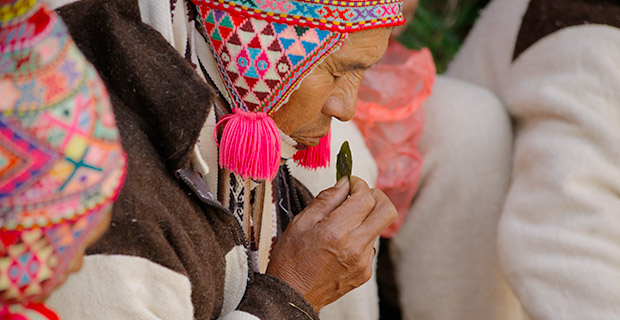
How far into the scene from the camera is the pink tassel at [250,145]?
4.20 ft

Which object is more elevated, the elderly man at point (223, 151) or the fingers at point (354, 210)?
the elderly man at point (223, 151)

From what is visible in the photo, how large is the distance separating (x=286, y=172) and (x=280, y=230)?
0.50 feet

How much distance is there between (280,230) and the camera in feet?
5.46

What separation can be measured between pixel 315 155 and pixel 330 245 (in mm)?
261

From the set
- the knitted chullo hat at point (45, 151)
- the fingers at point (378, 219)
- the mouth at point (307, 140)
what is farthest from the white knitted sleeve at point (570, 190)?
the knitted chullo hat at point (45, 151)

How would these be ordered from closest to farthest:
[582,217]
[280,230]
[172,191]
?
[172,191]
[280,230]
[582,217]

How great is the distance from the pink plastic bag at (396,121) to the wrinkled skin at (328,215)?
70 centimetres

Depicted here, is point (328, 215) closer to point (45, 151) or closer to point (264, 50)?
point (264, 50)

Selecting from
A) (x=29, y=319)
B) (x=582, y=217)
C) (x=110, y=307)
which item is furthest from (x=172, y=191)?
(x=582, y=217)

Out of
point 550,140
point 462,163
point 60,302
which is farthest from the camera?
point 462,163

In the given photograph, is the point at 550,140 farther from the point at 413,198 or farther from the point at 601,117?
the point at 413,198

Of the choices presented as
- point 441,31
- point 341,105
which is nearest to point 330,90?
point 341,105

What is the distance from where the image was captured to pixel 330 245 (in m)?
1.39

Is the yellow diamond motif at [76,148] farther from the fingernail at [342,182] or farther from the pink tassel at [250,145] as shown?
the fingernail at [342,182]
